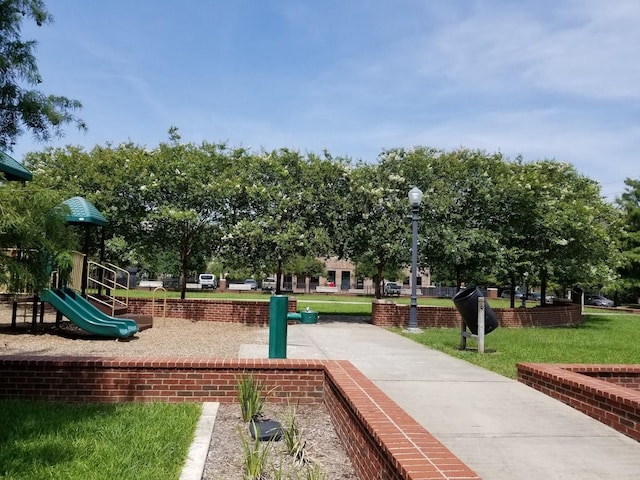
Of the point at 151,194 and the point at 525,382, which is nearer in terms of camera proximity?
the point at 525,382

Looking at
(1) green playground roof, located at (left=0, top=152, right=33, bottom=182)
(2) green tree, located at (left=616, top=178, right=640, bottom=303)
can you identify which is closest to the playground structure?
(1) green playground roof, located at (left=0, top=152, right=33, bottom=182)

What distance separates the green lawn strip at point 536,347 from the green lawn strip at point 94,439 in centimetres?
499

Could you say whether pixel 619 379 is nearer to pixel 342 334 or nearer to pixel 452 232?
pixel 342 334

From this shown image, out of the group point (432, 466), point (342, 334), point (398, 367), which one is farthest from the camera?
point (342, 334)

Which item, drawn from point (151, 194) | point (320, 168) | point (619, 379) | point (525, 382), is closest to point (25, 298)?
point (151, 194)

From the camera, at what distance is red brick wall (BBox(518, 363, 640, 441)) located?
5.02 meters

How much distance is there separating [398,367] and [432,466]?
541 centimetres

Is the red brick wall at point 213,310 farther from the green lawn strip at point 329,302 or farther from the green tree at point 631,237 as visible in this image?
the green tree at point 631,237

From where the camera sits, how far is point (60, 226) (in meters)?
4.68

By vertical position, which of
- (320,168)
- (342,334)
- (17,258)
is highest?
(320,168)

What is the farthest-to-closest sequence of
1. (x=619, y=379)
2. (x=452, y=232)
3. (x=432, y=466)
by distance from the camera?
(x=452, y=232)
(x=619, y=379)
(x=432, y=466)

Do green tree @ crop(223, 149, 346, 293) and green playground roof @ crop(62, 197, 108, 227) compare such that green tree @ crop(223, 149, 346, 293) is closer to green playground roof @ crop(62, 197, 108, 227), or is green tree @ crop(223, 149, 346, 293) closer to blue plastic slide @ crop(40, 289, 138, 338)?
green playground roof @ crop(62, 197, 108, 227)

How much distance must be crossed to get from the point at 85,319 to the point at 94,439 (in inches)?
307

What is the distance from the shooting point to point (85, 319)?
39.1 ft
